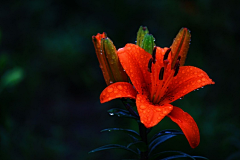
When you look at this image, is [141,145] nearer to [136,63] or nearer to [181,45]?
[136,63]

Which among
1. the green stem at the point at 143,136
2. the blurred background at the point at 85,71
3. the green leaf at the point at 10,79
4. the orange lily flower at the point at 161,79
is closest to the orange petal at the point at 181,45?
the orange lily flower at the point at 161,79

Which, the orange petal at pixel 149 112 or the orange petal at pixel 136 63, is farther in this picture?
the orange petal at pixel 136 63

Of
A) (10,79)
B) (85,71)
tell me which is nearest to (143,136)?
(10,79)

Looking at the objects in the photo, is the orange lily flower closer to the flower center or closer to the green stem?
the flower center

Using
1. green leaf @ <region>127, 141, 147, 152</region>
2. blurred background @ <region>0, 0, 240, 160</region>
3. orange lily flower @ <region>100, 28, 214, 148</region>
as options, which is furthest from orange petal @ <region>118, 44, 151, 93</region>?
blurred background @ <region>0, 0, 240, 160</region>

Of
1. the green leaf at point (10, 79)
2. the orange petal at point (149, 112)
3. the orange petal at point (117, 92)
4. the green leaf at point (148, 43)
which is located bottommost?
the orange petal at point (149, 112)

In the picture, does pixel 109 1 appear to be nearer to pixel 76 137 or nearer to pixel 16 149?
pixel 76 137

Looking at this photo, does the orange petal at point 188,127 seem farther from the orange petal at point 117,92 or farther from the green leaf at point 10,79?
the green leaf at point 10,79
